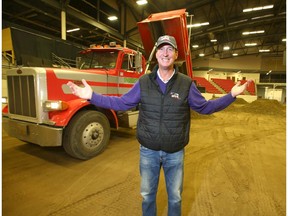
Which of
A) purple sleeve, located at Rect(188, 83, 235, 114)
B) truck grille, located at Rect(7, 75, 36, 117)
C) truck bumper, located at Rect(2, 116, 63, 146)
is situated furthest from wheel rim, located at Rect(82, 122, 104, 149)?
purple sleeve, located at Rect(188, 83, 235, 114)

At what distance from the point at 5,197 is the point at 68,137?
1200 mm

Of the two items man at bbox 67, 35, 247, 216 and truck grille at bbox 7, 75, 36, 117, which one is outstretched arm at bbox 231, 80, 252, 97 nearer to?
man at bbox 67, 35, 247, 216

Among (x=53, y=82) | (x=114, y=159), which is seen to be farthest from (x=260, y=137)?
(x=53, y=82)

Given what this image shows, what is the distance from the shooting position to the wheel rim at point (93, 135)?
3.65 meters

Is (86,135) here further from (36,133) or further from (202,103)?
(202,103)

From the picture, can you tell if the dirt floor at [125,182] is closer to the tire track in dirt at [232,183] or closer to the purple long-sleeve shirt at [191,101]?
the tire track in dirt at [232,183]

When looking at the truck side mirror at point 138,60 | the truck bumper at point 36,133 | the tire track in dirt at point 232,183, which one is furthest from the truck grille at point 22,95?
the tire track in dirt at point 232,183

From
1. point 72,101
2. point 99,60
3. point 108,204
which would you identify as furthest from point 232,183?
point 99,60

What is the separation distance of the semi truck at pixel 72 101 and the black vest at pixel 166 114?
6.69 feet

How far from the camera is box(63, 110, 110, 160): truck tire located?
3453 millimetres

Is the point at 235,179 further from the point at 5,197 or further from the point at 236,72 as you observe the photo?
the point at 236,72

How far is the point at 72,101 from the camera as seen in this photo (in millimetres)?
3596

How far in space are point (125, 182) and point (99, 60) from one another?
2.86 meters

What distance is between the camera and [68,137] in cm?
343
